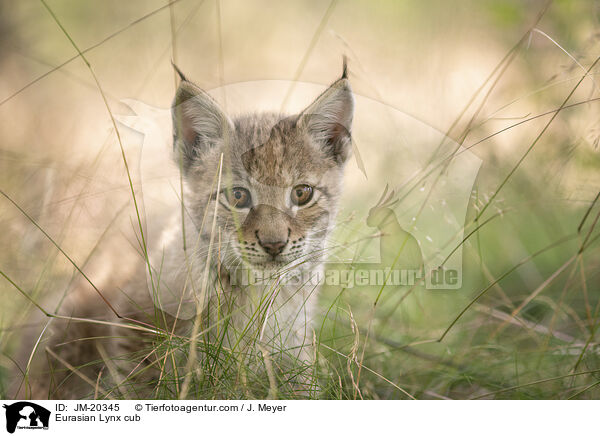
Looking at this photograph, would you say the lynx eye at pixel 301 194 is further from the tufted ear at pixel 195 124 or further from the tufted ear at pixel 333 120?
the tufted ear at pixel 195 124

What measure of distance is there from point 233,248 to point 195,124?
384 millimetres

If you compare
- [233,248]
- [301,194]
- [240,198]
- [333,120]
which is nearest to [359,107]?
[333,120]

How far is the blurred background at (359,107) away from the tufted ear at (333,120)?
0.08m

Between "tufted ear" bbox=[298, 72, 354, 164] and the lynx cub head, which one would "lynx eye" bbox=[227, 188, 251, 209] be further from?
"tufted ear" bbox=[298, 72, 354, 164]

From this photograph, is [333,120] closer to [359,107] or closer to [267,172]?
[359,107]

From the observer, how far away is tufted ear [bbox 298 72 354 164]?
1409mm

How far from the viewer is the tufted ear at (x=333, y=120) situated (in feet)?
4.62

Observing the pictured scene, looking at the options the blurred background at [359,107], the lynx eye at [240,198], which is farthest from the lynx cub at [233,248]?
the blurred background at [359,107]
